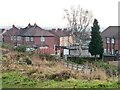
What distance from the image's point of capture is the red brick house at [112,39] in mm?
54188

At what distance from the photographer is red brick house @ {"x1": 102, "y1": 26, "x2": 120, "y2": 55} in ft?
178

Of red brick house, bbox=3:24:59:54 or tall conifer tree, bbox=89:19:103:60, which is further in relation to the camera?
red brick house, bbox=3:24:59:54

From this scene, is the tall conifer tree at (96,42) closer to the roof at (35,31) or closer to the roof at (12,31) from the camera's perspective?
the roof at (35,31)

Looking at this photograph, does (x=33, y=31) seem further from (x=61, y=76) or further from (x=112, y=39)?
(x=61, y=76)

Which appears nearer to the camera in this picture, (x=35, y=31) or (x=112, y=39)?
(x=112, y=39)

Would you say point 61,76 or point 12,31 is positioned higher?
point 12,31

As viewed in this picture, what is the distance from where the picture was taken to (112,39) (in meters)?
54.7

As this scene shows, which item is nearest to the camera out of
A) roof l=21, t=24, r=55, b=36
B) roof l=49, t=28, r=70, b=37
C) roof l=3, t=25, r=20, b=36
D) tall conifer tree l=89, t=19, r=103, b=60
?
tall conifer tree l=89, t=19, r=103, b=60

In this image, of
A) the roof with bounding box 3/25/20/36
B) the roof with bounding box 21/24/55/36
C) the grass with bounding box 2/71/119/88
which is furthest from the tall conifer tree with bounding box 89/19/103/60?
the grass with bounding box 2/71/119/88

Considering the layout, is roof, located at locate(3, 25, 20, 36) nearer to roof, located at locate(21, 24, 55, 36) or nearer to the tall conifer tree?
roof, located at locate(21, 24, 55, 36)

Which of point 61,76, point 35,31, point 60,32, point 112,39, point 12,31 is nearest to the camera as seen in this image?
point 61,76

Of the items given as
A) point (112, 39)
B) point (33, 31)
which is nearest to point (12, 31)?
point (33, 31)

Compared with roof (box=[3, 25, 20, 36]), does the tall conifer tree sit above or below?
below

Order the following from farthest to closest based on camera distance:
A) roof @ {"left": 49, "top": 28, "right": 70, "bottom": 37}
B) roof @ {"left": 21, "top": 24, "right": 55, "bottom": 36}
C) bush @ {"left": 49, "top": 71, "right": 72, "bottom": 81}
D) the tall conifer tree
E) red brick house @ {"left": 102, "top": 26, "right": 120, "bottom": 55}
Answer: roof @ {"left": 49, "top": 28, "right": 70, "bottom": 37} < roof @ {"left": 21, "top": 24, "right": 55, "bottom": 36} < red brick house @ {"left": 102, "top": 26, "right": 120, "bottom": 55} < the tall conifer tree < bush @ {"left": 49, "top": 71, "right": 72, "bottom": 81}
